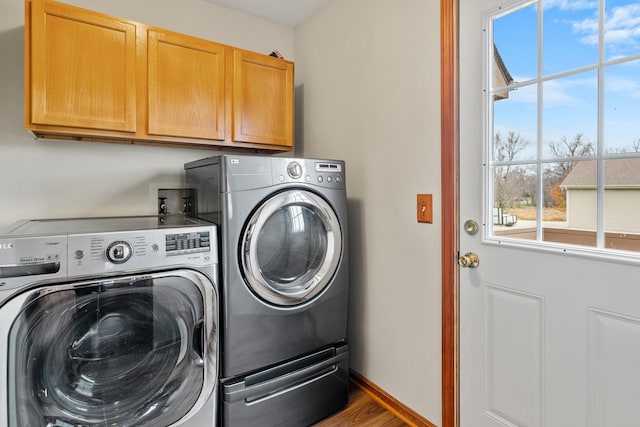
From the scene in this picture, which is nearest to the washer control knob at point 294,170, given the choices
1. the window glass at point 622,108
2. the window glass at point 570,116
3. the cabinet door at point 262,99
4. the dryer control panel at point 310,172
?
the dryer control panel at point 310,172

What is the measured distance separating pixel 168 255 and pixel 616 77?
1.69m

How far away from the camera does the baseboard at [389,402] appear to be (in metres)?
1.65

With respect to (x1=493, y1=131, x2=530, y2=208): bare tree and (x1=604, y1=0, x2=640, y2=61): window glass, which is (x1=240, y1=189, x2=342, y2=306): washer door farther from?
(x1=604, y1=0, x2=640, y2=61): window glass

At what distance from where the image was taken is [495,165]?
1.33 metres

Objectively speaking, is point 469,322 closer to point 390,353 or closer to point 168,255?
point 390,353

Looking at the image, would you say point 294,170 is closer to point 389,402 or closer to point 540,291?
point 540,291

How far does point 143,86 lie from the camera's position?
174 cm

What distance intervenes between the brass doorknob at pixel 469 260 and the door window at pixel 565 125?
4.6 inches

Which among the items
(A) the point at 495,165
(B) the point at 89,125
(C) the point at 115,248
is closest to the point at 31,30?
(B) the point at 89,125

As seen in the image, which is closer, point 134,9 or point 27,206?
point 27,206

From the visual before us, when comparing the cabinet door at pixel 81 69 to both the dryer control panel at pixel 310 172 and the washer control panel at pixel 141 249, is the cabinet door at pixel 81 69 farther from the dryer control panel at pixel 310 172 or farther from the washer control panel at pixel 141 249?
the dryer control panel at pixel 310 172

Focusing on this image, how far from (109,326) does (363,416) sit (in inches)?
52.6

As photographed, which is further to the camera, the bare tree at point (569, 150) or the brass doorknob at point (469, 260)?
the brass doorknob at point (469, 260)

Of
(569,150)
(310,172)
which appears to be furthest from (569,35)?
(310,172)
